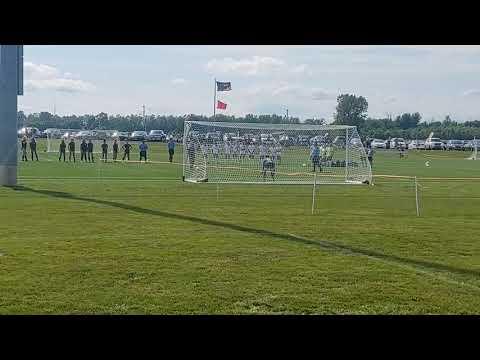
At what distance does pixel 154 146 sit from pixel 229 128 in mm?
40471

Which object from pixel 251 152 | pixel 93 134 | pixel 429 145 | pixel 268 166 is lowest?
pixel 268 166

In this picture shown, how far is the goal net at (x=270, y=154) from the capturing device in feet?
83.5

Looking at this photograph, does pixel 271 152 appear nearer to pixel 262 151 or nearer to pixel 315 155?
pixel 262 151

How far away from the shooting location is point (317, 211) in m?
16.7

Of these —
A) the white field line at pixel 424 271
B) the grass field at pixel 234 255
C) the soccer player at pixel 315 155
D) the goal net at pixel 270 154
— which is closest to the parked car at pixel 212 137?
the goal net at pixel 270 154

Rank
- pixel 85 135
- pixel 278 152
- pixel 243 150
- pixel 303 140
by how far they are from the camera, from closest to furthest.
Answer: pixel 278 152 < pixel 243 150 < pixel 303 140 < pixel 85 135

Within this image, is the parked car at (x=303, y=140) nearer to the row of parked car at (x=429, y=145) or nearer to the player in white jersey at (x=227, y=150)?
the player in white jersey at (x=227, y=150)

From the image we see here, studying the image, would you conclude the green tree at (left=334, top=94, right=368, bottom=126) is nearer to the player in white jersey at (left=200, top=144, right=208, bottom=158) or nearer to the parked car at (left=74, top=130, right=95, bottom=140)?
the parked car at (left=74, top=130, right=95, bottom=140)

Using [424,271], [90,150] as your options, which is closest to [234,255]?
[424,271]

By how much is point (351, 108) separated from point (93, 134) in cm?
4692

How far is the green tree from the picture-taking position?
294 feet

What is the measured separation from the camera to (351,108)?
295ft
